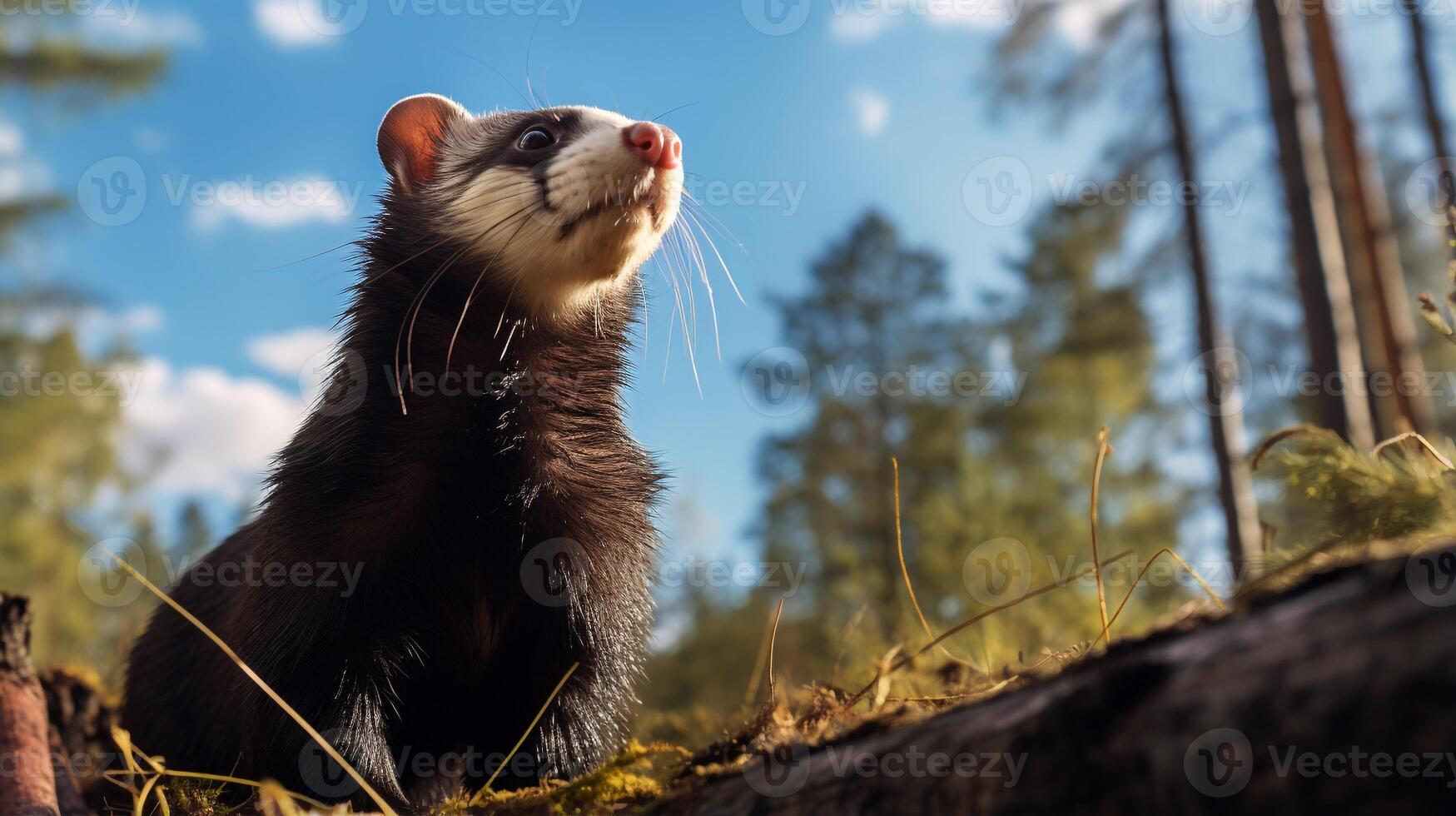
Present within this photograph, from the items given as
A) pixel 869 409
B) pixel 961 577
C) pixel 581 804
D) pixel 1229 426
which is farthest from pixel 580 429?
pixel 869 409

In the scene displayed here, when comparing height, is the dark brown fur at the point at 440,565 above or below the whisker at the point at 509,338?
below

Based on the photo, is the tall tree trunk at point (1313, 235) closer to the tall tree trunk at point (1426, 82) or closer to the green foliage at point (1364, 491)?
the tall tree trunk at point (1426, 82)

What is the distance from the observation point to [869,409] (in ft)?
68.3

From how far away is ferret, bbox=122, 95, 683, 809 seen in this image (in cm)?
308

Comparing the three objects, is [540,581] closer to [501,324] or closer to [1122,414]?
[501,324]

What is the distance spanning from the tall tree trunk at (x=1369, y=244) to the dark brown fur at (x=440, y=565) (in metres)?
11.4

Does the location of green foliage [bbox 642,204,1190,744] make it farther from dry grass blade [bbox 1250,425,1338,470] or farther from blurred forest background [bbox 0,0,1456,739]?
dry grass blade [bbox 1250,425,1338,470]

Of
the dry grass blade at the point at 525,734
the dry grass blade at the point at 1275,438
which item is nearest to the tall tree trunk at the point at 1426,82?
the dry grass blade at the point at 1275,438

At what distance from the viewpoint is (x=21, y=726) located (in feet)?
11.5

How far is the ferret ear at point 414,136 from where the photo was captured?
4.28m

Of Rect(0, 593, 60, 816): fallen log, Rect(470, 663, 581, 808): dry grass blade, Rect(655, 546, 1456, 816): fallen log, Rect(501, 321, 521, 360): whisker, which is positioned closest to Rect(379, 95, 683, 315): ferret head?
Rect(501, 321, 521, 360): whisker

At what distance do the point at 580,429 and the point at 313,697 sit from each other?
133 centimetres

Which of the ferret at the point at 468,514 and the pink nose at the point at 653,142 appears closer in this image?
the ferret at the point at 468,514

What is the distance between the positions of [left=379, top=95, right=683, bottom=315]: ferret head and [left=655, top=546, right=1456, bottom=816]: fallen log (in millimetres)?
2450
